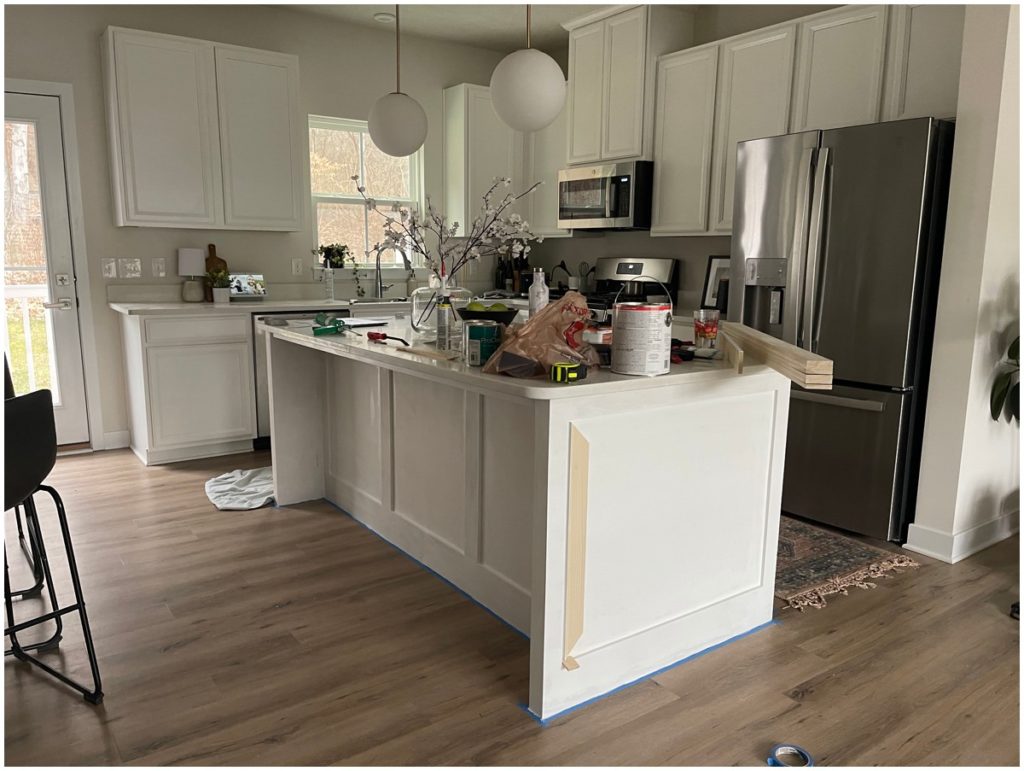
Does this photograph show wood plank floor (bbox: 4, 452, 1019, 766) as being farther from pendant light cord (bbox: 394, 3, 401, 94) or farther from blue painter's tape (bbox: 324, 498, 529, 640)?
pendant light cord (bbox: 394, 3, 401, 94)

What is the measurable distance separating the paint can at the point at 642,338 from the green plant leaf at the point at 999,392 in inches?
69.7

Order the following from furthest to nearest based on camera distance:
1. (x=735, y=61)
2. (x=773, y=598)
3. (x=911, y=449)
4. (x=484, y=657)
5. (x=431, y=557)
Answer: (x=735, y=61)
(x=911, y=449)
(x=431, y=557)
(x=773, y=598)
(x=484, y=657)

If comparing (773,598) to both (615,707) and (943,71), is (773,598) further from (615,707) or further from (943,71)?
(943,71)

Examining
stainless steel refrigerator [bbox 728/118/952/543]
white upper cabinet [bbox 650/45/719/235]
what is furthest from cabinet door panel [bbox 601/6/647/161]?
stainless steel refrigerator [bbox 728/118/952/543]

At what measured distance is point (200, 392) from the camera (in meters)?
4.38

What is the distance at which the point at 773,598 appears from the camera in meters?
2.61

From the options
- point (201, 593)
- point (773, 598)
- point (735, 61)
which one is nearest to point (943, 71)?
point (735, 61)

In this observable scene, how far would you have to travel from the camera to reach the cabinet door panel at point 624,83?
14.9ft

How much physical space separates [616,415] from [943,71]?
2.52m

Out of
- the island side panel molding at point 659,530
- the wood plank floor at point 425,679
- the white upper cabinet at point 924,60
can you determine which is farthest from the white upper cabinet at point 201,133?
the island side panel molding at point 659,530

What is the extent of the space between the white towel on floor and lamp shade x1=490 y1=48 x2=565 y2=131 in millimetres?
2149

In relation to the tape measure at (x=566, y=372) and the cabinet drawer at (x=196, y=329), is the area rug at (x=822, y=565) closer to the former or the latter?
the tape measure at (x=566, y=372)

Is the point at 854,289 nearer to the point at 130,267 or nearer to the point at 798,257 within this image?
the point at 798,257

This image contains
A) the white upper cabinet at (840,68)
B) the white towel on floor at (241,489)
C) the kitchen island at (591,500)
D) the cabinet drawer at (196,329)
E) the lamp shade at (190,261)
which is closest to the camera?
the kitchen island at (591,500)
